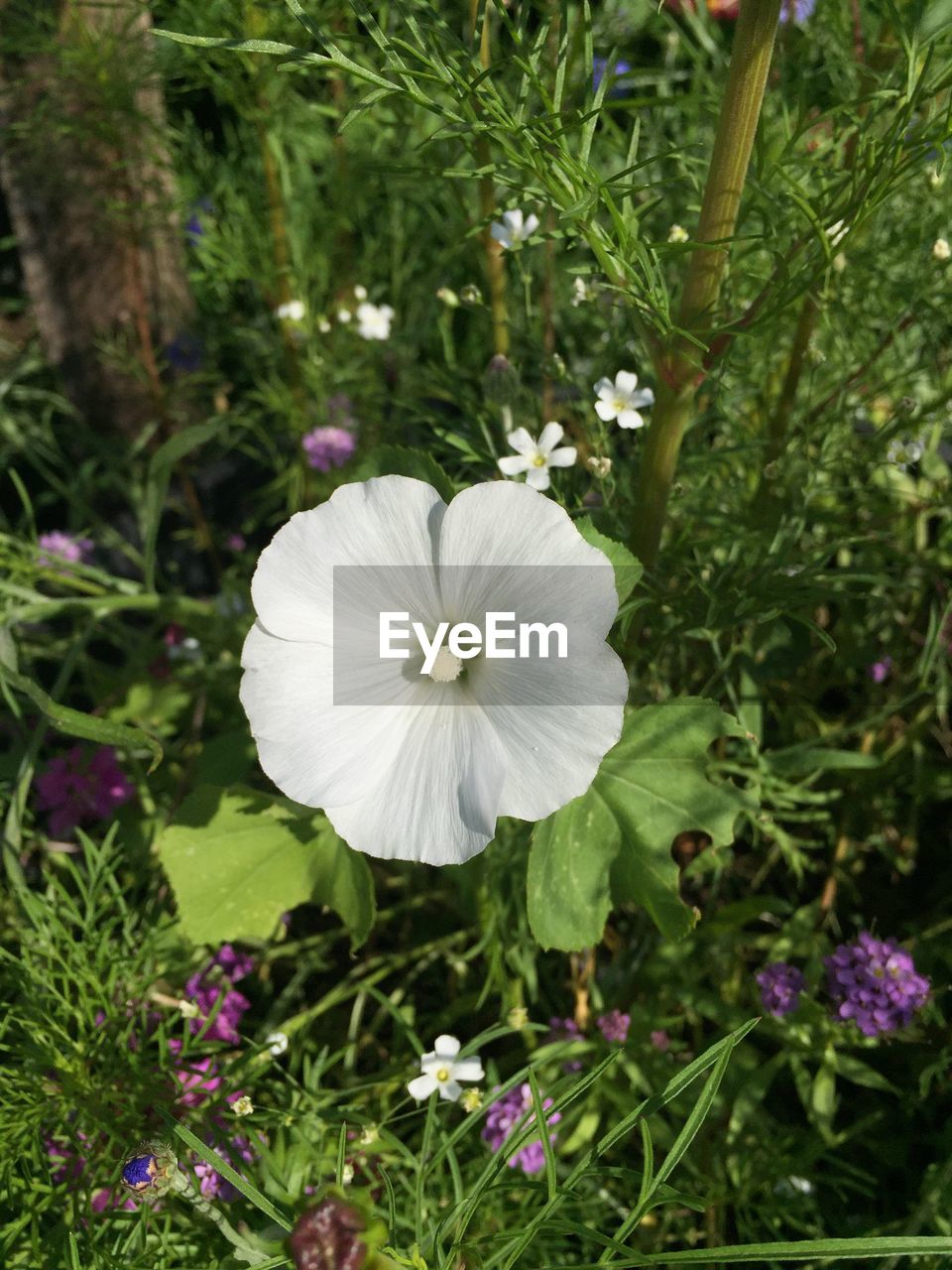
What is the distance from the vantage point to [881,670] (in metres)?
1.23

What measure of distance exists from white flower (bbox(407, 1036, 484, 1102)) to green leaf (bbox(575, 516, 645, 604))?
416 millimetres

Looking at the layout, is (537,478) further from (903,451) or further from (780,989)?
Answer: (780,989)

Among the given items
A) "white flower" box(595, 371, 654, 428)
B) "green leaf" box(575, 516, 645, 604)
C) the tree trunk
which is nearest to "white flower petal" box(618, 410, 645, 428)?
"white flower" box(595, 371, 654, 428)

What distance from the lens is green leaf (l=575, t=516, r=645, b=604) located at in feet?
2.60

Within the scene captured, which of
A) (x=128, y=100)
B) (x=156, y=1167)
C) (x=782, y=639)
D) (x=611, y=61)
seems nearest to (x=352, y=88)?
(x=128, y=100)

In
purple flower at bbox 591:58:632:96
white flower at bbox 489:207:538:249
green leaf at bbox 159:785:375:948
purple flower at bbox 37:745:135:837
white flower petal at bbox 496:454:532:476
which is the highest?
purple flower at bbox 591:58:632:96

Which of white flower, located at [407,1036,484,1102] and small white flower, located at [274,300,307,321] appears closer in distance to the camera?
white flower, located at [407,1036,484,1102]

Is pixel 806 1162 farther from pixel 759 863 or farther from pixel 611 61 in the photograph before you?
pixel 611 61

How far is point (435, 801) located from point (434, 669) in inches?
4.2

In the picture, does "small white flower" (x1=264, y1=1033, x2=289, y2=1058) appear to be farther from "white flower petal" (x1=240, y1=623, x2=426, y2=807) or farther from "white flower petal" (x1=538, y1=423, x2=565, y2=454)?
"white flower petal" (x1=538, y1=423, x2=565, y2=454)

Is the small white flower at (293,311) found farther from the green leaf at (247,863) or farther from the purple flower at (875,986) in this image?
the purple flower at (875,986)

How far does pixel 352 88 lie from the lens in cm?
145

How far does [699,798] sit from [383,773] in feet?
0.98

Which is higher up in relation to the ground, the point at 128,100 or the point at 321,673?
the point at 128,100
